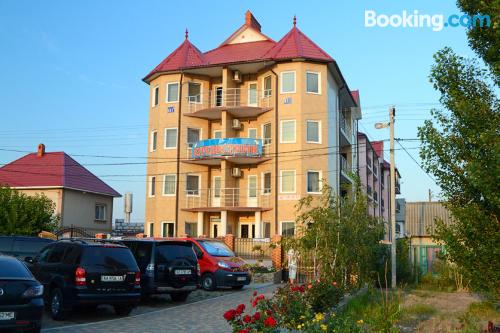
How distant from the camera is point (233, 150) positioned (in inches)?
1358

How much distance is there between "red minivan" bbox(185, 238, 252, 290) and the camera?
19094 millimetres

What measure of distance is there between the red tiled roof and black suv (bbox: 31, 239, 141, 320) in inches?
1117

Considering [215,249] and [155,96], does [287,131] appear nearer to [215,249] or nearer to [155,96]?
[155,96]

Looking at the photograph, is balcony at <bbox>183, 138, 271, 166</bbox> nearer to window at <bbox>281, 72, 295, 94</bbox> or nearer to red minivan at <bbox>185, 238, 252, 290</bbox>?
window at <bbox>281, 72, 295, 94</bbox>

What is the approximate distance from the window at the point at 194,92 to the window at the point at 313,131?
338 inches

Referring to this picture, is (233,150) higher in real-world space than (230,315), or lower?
higher

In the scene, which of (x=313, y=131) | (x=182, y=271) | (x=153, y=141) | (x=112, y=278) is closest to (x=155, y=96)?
(x=153, y=141)

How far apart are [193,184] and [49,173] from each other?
12480mm

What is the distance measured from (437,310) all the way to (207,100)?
26880 millimetres

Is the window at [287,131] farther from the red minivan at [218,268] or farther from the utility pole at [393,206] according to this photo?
the red minivan at [218,268]

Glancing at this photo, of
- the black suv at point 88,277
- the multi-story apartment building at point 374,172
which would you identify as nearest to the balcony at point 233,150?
the multi-story apartment building at point 374,172

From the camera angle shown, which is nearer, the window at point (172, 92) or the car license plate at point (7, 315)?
the car license plate at point (7, 315)

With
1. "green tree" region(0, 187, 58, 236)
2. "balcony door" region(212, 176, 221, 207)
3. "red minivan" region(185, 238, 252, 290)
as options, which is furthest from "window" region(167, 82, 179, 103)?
"red minivan" region(185, 238, 252, 290)

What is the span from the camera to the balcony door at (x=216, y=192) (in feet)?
120
